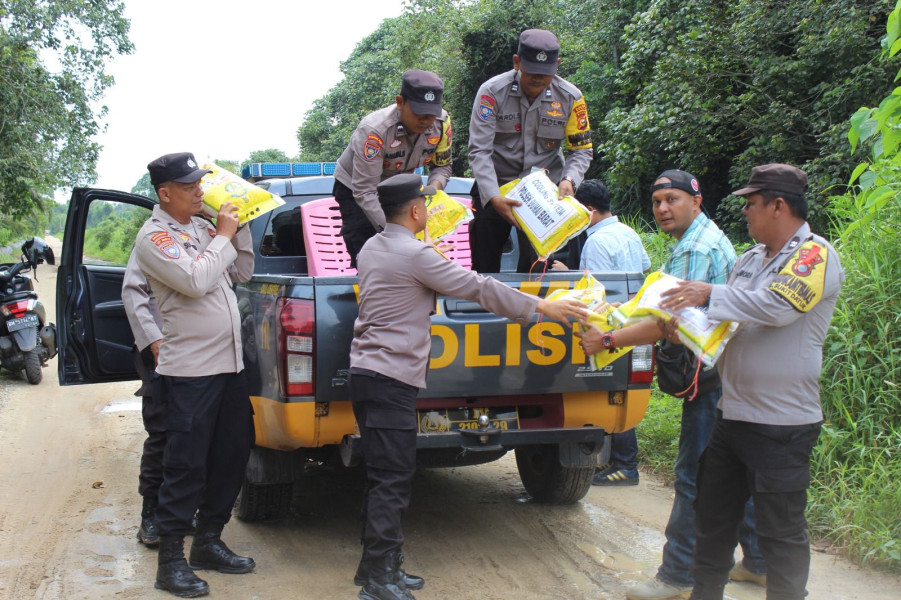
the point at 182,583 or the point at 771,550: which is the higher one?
the point at 771,550

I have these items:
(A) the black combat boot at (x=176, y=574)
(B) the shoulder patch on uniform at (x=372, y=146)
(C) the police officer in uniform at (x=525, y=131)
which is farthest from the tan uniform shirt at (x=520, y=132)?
(A) the black combat boot at (x=176, y=574)

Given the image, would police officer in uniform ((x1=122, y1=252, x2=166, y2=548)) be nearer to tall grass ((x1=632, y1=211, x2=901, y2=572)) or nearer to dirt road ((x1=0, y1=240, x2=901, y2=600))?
dirt road ((x1=0, y1=240, x2=901, y2=600))

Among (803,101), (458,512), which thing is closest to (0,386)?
(458,512)

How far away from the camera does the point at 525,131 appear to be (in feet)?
16.2

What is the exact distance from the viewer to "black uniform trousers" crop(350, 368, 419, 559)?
3.60 m

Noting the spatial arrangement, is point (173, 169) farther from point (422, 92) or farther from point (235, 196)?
point (422, 92)

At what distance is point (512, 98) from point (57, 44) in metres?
15.9

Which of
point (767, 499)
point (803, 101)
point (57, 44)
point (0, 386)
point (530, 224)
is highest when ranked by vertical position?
point (57, 44)

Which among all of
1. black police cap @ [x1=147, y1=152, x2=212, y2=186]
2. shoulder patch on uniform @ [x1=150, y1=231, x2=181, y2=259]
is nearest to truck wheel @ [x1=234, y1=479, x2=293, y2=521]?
shoulder patch on uniform @ [x1=150, y1=231, x2=181, y2=259]

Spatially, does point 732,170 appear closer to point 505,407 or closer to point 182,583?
point 505,407

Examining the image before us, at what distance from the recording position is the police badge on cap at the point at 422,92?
4402 millimetres

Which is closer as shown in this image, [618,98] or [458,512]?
[458,512]

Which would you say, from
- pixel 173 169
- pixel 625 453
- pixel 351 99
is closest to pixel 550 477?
pixel 625 453

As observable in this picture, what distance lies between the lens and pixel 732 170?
1091 cm
